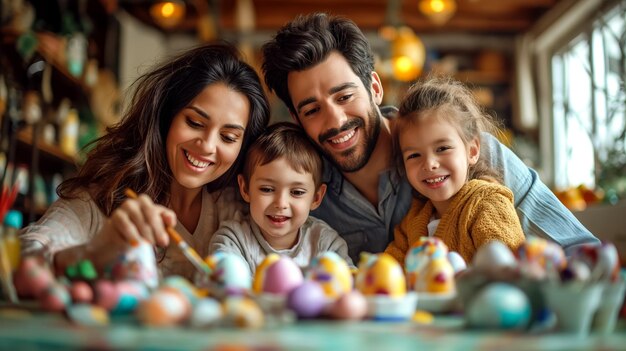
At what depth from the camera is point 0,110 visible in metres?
3.29

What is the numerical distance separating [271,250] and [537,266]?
1083 mm

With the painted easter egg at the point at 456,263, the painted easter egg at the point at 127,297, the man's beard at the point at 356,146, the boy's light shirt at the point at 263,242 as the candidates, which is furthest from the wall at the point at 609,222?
the painted easter egg at the point at 127,297

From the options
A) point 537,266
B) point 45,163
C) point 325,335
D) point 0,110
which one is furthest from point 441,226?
point 45,163

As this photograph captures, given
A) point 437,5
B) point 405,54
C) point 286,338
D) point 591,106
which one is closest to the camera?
point 286,338

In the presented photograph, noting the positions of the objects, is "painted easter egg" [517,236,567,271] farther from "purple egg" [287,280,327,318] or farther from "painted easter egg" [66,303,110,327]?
"painted easter egg" [66,303,110,327]

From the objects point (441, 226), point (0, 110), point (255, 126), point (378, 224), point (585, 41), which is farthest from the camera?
point (585, 41)

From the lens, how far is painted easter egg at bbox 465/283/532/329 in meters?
0.83

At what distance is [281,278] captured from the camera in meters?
1.02

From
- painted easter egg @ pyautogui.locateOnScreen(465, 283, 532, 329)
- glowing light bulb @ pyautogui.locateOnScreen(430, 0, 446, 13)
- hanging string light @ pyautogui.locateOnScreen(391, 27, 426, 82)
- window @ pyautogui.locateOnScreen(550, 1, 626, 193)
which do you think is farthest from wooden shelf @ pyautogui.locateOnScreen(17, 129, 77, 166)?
window @ pyautogui.locateOnScreen(550, 1, 626, 193)

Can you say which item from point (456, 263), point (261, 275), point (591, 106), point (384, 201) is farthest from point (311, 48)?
point (591, 106)

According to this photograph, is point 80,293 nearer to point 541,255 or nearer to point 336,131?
point 541,255

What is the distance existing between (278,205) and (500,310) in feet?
3.49

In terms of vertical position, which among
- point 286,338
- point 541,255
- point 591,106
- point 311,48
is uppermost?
point 591,106

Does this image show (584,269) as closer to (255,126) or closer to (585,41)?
(255,126)
